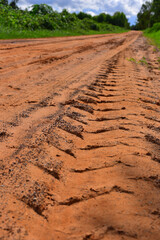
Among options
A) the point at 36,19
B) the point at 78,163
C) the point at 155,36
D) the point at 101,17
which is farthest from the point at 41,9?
the point at 101,17

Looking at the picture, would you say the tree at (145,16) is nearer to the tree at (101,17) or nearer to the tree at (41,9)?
the tree at (101,17)

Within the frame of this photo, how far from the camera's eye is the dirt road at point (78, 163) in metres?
1.37

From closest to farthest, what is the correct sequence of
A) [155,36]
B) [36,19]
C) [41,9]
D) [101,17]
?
[36,19]
[41,9]
[155,36]
[101,17]

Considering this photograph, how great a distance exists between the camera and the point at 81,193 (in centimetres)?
165

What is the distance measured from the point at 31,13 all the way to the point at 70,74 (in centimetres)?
1499

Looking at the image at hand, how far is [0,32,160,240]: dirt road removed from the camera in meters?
1.37

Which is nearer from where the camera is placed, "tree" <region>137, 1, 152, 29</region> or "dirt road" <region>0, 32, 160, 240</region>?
"dirt road" <region>0, 32, 160, 240</region>

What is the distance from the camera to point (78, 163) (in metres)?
2.02

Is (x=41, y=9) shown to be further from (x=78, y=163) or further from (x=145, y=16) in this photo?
(x=145, y=16)

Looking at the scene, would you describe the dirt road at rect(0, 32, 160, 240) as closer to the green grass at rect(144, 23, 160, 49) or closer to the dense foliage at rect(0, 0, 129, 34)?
the dense foliage at rect(0, 0, 129, 34)

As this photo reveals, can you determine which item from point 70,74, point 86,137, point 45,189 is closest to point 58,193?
point 45,189

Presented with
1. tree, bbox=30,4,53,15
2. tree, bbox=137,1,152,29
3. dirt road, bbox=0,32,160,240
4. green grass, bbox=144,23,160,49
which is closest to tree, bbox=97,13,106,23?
tree, bbox=137,1,152,29

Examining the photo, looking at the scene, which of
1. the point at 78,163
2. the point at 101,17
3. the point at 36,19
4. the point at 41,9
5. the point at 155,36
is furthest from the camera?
the point at 101,17

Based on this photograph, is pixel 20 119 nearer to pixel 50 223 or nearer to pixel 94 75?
pixel 50 223
